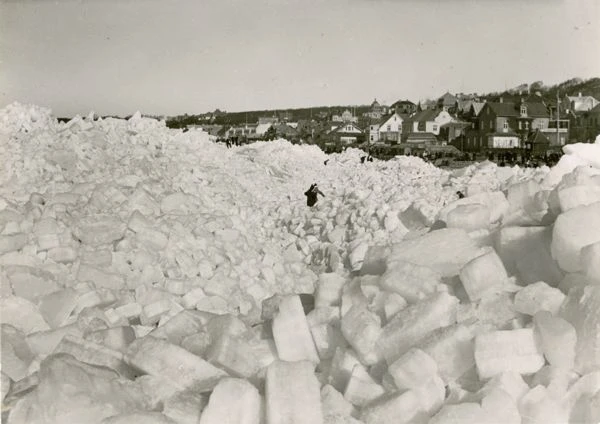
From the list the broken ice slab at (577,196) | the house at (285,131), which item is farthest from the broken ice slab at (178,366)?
the house at (285,131)

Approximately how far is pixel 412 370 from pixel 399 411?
0.17m

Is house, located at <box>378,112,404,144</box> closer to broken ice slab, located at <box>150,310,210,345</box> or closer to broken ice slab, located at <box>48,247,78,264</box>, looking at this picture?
broken ice slab, located at <box>48,247,78,264</box>

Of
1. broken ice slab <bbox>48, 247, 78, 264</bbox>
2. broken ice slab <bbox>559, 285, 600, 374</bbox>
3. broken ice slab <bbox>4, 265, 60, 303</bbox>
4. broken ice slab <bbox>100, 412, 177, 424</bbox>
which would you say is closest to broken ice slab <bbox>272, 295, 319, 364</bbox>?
broken ice slab <bbox>100, 412, 177, 424</bbox>

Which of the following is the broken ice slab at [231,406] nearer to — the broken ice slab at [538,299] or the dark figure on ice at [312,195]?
the broken ice slab at [538,299]

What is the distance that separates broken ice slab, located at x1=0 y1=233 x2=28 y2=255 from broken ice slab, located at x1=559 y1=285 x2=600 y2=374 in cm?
542

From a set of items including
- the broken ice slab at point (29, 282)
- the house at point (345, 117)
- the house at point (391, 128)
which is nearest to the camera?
the broken ice slab at point (29, 282)

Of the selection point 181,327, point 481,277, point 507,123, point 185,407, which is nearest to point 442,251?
point 481,277

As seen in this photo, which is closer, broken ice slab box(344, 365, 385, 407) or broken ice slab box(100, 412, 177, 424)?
broken ice slab box(100, 412, 177, 424)

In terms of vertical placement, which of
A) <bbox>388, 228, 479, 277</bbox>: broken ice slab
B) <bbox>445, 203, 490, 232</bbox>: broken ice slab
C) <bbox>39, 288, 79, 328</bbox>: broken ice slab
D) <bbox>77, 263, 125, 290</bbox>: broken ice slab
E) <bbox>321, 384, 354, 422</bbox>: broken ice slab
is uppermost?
<bbox>445, 203, 490, 232</bbox>: broken ice slab

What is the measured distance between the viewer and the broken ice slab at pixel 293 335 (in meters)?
2.83

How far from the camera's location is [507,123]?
1353 inches

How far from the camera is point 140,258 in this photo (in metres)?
7.33

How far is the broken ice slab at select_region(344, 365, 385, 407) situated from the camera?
254 cm

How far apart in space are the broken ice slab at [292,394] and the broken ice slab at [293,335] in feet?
0.86
